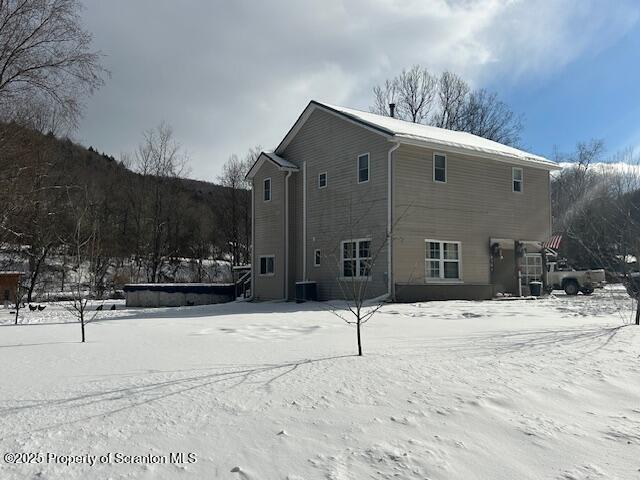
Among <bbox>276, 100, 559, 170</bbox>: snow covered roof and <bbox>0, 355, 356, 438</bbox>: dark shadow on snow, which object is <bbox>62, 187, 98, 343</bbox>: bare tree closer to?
<bbox>0, 355, 356, 438</bbox>: dark shadow on snow

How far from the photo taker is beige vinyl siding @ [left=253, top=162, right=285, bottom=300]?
72.6ft

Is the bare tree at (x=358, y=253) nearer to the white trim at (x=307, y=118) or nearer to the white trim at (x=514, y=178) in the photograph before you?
the white trim at (x=307, y=118)

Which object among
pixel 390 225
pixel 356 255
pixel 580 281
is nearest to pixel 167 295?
pixel 356 255

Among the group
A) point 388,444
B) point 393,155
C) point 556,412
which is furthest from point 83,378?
point 393,155

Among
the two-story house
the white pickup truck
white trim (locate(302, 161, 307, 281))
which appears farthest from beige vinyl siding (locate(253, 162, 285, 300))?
the white pickup truck

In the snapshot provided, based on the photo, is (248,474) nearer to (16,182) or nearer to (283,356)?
(283,356)

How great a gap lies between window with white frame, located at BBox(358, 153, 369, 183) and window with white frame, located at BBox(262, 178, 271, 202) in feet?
17.3

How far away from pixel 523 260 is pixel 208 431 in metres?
19.8

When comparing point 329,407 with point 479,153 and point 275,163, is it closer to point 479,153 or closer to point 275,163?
point 479,153

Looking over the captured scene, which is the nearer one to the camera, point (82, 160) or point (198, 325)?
point (198, 325)

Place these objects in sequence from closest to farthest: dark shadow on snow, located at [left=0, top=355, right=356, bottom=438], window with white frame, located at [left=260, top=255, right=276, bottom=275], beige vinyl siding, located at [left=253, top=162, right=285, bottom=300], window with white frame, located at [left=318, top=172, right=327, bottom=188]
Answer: dark shadow on snow, located at [left=0, top=355, right=356, bottom=438]
window with white frame, located at [left=318, top=172, right=327, bottom=188]
beige vinyl siding, located at [left=253, top=162, right=285, bottom=300]
window with white frame, located at [left=260, top=255, right=276, bottom=275]

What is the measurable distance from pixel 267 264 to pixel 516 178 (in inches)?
419

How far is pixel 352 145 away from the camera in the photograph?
1953 centimetres

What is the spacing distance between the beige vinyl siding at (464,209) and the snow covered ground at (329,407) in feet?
31.7
